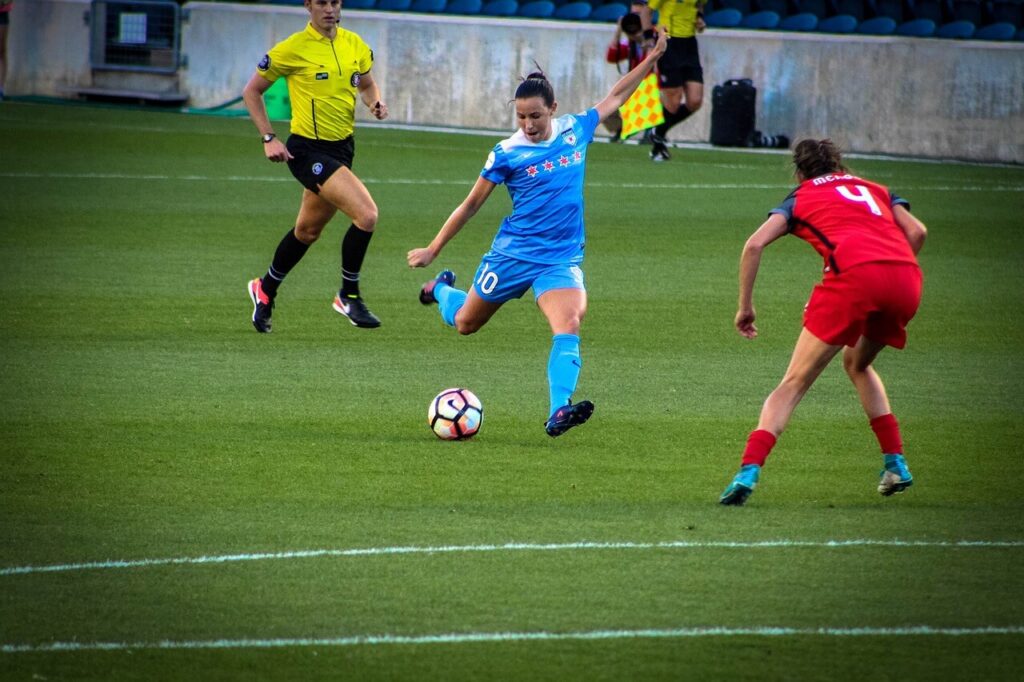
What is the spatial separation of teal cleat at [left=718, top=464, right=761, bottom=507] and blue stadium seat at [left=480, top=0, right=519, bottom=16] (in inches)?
937

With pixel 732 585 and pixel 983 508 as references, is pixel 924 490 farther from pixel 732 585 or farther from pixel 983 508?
pixel 732 585

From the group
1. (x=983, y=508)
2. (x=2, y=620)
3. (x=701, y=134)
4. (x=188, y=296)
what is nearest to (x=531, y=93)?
(x=983, y=508)

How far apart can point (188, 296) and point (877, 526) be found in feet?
23.5

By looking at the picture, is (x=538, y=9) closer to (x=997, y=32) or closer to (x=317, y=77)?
(x=997, y=32)

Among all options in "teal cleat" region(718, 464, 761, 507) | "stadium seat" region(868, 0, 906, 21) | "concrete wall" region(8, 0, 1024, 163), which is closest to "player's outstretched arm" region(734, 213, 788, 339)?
"teal cleat" region(718, 464, 761, 507)

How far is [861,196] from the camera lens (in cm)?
706

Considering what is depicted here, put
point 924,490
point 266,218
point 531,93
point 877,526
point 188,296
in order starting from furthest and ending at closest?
point 266,218, point 188,296, point 531,93, point 924,490, point 877,526

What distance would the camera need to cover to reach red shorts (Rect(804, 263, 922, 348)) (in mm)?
6871

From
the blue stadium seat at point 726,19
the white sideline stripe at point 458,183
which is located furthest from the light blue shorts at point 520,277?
the blue stadium seat at point 726,19

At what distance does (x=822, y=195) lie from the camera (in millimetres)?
7047

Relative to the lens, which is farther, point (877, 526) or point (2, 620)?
point (877, 526)

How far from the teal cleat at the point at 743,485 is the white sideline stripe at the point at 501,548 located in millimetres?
505

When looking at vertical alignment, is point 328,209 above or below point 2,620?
above

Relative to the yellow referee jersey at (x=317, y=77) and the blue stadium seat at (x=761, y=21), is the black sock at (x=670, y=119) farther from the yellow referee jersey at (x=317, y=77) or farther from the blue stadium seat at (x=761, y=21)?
the yellow referee jersey at (x=317, y=77)
